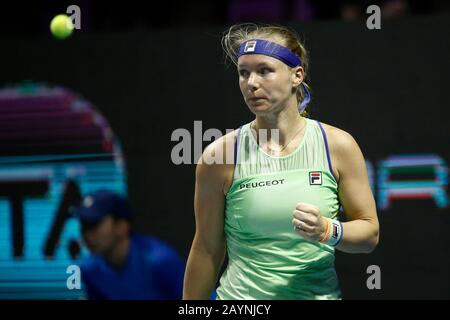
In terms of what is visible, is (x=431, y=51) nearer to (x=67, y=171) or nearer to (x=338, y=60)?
(x=338, y=60)

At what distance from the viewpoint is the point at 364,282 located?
505cm

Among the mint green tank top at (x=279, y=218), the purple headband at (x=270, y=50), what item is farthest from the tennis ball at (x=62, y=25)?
the mint green tank top at (x=279, y=218)

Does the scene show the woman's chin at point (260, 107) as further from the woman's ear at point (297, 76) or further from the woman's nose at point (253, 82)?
the woman's ear at point (297, 76)

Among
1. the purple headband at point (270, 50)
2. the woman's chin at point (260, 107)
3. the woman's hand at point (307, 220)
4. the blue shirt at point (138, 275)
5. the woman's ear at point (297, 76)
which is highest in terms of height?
the purple headband at point (270, 50)

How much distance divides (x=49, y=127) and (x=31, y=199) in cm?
48

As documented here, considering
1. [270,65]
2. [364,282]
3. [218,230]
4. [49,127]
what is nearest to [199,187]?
[218,230]

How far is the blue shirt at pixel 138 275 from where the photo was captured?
13.7 ft

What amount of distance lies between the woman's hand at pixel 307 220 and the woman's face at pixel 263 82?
46 centimetres

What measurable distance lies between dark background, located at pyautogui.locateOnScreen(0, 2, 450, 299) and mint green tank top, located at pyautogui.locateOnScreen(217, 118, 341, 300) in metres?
2.02

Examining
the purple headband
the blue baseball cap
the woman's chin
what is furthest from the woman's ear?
the blue baseball cap

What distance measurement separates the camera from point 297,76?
311 centimetres

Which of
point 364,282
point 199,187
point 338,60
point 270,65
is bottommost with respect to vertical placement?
point 364,282

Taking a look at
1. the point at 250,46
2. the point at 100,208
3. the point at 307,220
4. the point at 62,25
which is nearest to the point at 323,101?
the point at 100,208

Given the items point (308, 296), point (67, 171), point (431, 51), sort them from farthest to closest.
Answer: point (67, 171)
point (431, 51)
point (308, 296)
